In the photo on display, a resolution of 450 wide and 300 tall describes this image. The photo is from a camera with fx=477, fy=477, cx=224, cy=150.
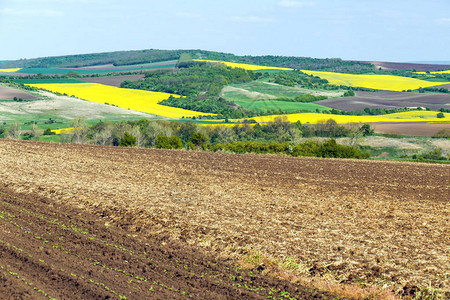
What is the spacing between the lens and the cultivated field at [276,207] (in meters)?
12.8

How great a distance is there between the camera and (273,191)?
73.6 feet

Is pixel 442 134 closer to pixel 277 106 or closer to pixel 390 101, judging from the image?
pixel 277 106

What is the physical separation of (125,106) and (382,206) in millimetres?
78548

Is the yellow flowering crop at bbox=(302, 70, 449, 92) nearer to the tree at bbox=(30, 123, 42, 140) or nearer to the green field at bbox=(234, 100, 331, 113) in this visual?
the green field at bbox=(234, 100, 331, 113)

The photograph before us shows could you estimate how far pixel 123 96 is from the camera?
10438 centimetres

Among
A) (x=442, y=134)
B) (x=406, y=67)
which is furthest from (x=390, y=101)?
(x=406, y=67)

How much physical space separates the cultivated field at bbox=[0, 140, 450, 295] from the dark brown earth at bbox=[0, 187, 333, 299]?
0.35m

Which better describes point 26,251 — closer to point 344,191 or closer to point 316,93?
point 344,191

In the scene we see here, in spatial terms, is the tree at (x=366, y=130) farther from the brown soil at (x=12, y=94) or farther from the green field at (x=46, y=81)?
the green field at (x=46, y=81)

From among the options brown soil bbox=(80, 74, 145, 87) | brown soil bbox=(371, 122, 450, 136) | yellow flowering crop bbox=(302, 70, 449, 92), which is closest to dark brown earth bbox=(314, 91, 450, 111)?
yellow flowering crop bbox=(302, 70, 449, 92)

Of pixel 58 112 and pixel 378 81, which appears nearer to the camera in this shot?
pixel 58 112

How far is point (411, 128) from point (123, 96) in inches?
2463

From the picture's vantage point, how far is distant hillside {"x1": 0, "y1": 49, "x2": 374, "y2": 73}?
152 m

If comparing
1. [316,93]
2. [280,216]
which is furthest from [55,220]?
[316,93]
